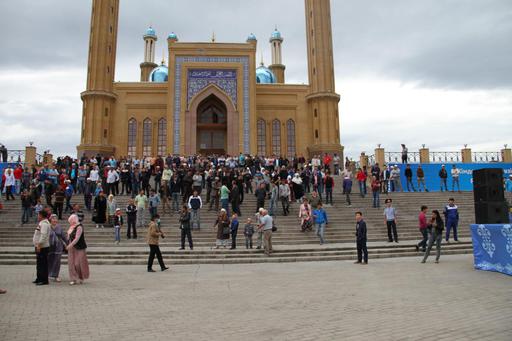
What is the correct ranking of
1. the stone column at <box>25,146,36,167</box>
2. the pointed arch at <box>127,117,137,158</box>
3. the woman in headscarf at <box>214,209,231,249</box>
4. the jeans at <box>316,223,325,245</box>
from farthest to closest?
the pointed arch at <box>127,117,137,158</box>, the stone column at <box>25,146,36,167</box>, the jeans at <box>316,223,325,245</box>, the woman in headscarf at <box>214,209,231,249</box>

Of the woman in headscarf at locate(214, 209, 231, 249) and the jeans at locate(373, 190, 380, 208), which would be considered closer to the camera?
the woman in headscarf at locate(214, 209, 231, 249)

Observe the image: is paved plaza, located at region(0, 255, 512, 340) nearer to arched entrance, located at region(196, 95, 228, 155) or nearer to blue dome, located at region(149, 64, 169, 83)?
arched entrance, located at region(196, 95, 228, 155)

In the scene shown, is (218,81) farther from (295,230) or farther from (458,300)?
(458,300)

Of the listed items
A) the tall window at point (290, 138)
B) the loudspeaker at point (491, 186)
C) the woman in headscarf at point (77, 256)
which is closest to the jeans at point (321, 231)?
the loudspeaker at point (491, 186)

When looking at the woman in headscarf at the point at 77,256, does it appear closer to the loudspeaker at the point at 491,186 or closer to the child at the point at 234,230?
the child at the point at 234,230

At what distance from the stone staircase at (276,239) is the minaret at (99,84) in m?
11.5

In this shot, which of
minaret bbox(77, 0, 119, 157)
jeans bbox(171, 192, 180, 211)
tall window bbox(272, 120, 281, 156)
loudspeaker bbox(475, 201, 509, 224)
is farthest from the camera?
tall window bbox(272, 120, 281, 156)

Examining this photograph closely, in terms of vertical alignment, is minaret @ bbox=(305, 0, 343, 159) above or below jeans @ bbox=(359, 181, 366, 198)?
above

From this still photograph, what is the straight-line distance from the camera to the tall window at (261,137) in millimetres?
30712

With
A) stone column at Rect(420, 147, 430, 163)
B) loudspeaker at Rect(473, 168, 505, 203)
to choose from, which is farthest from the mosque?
loudspeaker at Rect(473, 168, 505, 203)

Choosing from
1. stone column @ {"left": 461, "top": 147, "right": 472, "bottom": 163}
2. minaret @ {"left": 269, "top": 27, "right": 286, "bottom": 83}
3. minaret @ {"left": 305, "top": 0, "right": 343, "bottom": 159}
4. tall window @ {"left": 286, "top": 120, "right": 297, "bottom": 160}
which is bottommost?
stone column @ {"left": 461, "top": 147, "right": 472, "bottom": 163}

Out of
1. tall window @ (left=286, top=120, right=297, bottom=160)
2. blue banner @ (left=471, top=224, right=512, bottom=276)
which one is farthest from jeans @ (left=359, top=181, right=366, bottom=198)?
tall window @ (left=286, top=120, right=297, bottom=160)

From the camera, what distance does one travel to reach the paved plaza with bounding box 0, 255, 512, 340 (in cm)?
465

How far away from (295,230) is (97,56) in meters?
22.0
